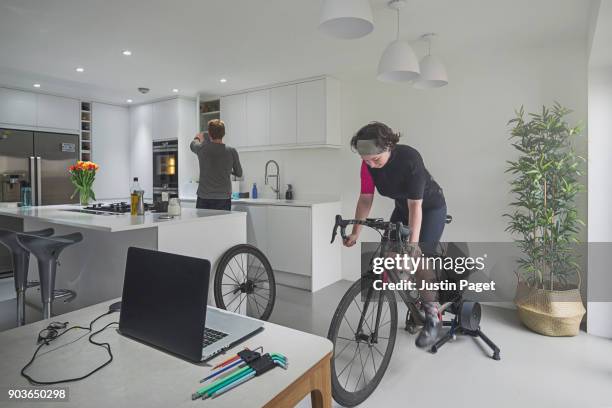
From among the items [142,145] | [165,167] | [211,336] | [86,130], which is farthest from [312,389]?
[86,130]

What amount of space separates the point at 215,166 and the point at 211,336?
278 cm

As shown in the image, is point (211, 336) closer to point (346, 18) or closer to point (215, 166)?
point (346, 18)

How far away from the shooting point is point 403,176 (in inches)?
86.3

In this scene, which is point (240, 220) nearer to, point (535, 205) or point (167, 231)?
point (167, 231)

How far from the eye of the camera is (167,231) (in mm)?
2439

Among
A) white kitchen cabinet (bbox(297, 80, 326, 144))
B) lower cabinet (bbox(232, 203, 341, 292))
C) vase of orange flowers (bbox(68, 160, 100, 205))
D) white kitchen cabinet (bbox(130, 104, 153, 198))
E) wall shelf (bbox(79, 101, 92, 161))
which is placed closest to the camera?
vase of orange flowers (bbox(68, 160, 100, 205))

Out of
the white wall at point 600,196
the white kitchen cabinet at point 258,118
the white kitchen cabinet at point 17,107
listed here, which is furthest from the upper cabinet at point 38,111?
the white wall at point 600,196

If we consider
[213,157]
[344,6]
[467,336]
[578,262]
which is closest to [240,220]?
[213,157]

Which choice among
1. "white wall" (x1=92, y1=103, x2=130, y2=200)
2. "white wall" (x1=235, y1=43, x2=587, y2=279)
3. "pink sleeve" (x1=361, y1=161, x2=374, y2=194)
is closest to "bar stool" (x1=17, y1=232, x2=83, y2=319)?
"pink sleeve" (x1=361, y1=161, x2=374, y2=194)

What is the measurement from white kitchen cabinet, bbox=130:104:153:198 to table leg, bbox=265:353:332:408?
221 inches

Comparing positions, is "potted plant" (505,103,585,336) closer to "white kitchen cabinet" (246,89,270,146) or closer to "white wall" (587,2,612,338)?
"white wall" (587,2,612,338)

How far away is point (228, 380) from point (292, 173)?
4.25 m

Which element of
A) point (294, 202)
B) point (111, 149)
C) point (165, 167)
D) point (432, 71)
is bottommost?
point (294, 202)

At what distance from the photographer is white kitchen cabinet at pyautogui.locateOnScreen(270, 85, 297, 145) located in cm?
462
